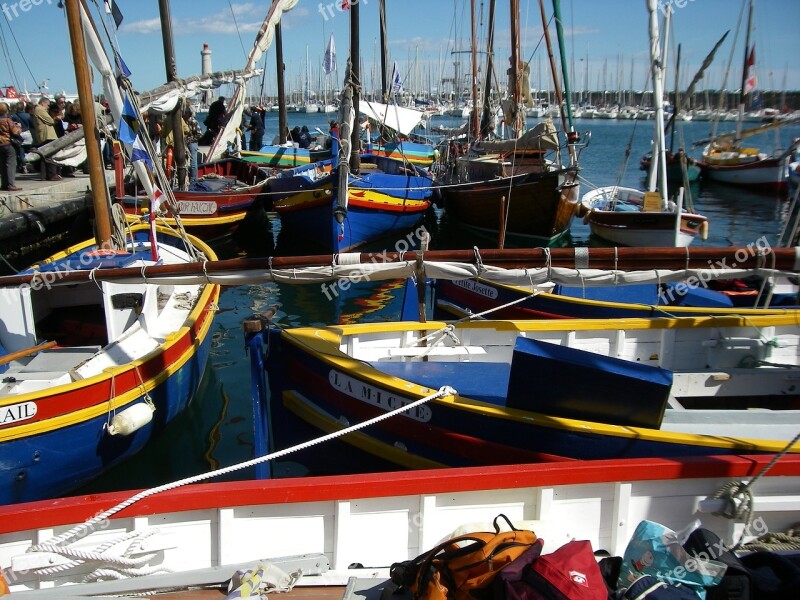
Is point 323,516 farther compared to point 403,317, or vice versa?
point 403,317

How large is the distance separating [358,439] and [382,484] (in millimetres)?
1959

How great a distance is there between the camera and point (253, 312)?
12.5m

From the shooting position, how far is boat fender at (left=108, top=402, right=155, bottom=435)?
19.6ft

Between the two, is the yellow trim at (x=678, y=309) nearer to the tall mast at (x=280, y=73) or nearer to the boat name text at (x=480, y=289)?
the boat name text at (x=480, y=289)

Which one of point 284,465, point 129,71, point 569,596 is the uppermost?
point 129,71

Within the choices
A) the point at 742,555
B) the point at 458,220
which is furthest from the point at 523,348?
the point at 458,220

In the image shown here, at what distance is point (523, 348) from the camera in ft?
15.2

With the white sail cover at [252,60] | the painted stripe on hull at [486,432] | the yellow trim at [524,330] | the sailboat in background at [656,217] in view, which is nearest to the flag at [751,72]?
the sailboat in background at [656,217]

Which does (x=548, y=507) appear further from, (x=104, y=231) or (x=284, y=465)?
(x=104, y=231)

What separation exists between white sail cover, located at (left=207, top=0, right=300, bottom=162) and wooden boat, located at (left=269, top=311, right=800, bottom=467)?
13.7m

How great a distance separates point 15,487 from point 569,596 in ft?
16.5

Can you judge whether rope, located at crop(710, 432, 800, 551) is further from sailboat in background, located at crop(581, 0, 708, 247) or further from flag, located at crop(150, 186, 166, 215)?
sailboat in background, located at crop(581, 0, 708, 247)

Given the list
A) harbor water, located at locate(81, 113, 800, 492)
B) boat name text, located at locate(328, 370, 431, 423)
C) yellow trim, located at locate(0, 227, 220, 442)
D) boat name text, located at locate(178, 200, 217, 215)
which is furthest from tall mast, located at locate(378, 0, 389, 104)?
boat name text, located at locate(328, 370, 431, 423)

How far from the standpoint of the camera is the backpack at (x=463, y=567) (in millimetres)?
2963
